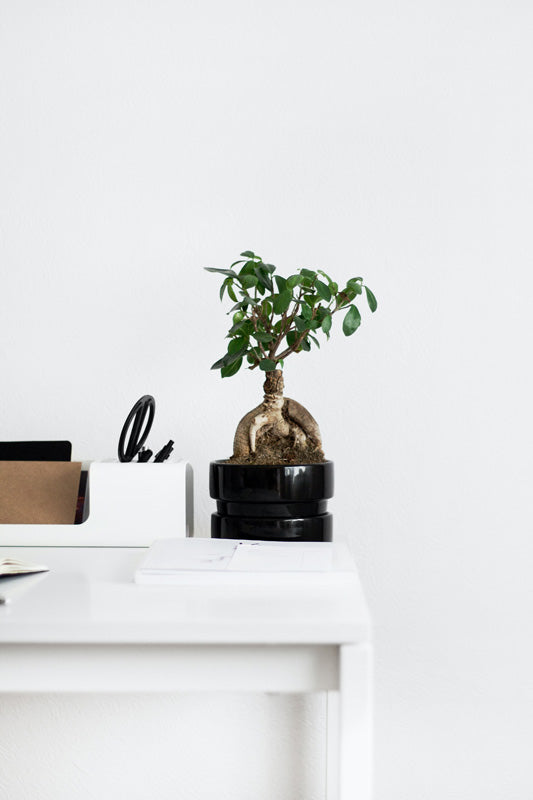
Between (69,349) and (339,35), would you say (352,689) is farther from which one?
(339,35)

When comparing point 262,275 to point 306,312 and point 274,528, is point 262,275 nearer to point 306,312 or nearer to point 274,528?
point 306,312

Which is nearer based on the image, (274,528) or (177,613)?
(177,613)

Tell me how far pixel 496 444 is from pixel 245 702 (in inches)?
24.3

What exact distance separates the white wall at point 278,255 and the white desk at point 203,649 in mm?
613

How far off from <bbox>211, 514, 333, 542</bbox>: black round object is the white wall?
28 cm

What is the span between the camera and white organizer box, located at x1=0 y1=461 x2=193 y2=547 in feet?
3.66

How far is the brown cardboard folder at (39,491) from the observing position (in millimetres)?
1143

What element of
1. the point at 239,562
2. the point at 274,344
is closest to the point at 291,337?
the point at 274,344

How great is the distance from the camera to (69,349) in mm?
1381

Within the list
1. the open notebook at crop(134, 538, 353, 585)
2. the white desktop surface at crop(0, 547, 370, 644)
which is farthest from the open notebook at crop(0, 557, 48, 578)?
the open notebook at crop(134, 538, 353, 585)

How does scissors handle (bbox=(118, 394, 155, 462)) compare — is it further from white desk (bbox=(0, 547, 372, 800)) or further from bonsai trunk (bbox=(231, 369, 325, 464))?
white desk (bbox=(0, 547, 372, 800))

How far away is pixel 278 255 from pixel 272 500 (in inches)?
19.3

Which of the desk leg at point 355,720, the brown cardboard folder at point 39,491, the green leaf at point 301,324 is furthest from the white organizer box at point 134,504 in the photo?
the desk leg at point 355,720

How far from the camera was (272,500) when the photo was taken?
1.08 m
